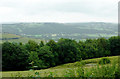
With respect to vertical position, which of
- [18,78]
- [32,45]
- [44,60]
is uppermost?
[18,78]

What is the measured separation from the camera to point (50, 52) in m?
47.8

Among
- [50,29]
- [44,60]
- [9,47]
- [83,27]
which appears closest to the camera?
[9,47]

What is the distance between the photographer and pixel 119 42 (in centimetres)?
5934

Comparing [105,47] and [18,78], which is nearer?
[18,78]

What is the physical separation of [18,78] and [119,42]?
59.4 meters

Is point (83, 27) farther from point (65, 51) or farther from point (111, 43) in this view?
point (65, 51)

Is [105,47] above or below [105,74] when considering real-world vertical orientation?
below

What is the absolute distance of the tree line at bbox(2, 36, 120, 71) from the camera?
37406 millimetres

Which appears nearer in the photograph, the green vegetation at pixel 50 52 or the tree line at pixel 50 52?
the green vegetation at pixel 50 52

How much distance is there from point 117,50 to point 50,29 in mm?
102958

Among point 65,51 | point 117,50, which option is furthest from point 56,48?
point 117,50

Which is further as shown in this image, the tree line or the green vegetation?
the tree line

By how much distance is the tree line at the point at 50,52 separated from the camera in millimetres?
37406

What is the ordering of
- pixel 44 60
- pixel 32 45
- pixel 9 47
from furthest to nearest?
1. pixel 32 45
2. pixel 44 60
3. pixel 9 47
